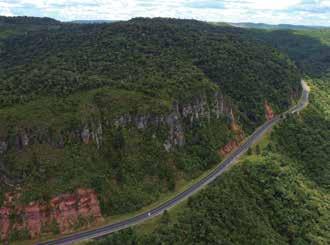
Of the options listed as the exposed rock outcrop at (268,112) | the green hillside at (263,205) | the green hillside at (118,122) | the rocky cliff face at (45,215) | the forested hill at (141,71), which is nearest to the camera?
the rocky cliff face at (45,215)

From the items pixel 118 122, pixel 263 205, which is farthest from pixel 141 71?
pixel 263 205

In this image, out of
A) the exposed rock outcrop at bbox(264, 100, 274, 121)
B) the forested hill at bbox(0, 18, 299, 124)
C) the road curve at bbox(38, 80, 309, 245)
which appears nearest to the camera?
the road curve at bbox(38, 80, 309, 245)

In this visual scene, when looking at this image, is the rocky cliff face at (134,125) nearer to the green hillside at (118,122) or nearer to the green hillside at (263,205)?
the green hillside at (118,122)

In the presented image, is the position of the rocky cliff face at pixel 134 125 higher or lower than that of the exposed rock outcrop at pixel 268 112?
higher

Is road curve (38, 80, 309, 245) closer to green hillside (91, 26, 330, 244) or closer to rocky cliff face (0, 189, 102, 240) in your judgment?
rocky cliff face (0, 189, 102, 240)

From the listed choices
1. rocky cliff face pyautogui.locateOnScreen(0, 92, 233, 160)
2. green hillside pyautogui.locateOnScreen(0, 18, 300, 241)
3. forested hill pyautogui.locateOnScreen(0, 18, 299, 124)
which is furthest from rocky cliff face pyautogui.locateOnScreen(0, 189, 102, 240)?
forested hill pyautogui.locateOnScreen(0, 18, 299, 124)

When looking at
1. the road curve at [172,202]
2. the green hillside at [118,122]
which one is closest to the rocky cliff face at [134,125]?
the green hillside at [118,122]

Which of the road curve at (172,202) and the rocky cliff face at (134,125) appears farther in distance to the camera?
the rocky cliff face at (134,125)

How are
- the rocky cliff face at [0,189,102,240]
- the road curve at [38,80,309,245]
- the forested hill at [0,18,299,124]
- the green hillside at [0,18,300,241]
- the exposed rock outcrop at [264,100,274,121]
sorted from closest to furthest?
the rocky cliff face at [0,189,102,240], the road curve at [38,80,309,245], the green hillside at [0,18,300,241], the forested hill at [0,18,299,124], the exposed rock outcrop at [264,100,274,121]
